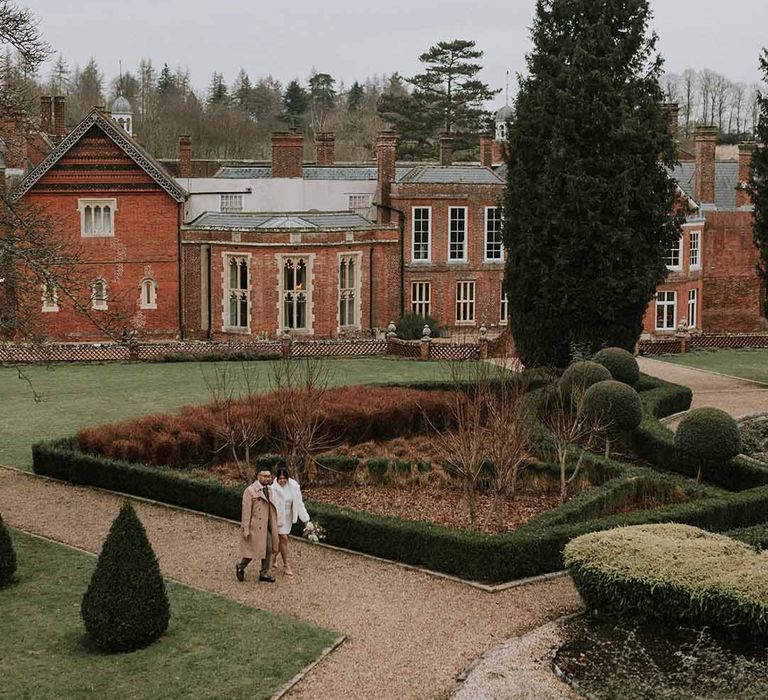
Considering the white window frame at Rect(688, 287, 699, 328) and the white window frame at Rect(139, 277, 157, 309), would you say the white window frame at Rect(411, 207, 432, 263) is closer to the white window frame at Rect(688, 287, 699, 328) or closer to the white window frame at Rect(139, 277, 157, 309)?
the white window frame at Rect(139, 277, 157, 309)

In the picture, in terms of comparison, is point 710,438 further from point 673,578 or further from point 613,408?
point 673,578

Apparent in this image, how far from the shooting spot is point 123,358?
3734 cm

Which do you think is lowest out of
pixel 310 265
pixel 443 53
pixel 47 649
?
pixel 47 649

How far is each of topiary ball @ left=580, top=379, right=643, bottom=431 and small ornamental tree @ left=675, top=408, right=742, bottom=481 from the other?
2.07 meters

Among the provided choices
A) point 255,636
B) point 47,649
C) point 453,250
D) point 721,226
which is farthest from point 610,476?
point 721,226

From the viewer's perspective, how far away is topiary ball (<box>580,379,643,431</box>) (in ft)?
73.6

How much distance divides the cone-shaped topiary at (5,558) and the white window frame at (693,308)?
112 feet

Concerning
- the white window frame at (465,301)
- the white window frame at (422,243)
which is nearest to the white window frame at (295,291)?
the white window frame at (422,243)

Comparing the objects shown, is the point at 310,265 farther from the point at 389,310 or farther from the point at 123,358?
the point at 123,358

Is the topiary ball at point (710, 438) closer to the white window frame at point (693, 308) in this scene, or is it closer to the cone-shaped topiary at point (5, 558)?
the cone-shaped topiary at point (5, 558)

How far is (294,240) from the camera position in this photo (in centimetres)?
4022

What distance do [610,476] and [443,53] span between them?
2348 inches

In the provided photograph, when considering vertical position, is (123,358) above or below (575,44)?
below

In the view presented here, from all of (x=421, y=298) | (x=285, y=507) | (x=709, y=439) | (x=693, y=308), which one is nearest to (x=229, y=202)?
(x=421, y=298)
